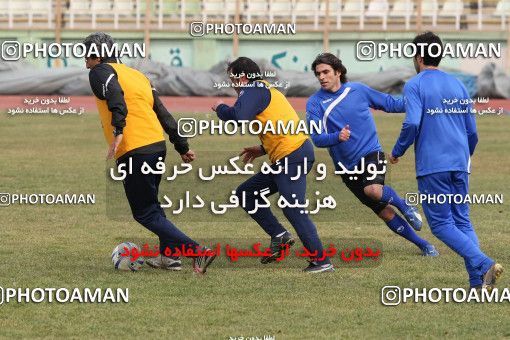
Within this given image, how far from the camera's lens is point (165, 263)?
11156mm

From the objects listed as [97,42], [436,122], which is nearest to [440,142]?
[436,122]

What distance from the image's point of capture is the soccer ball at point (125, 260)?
36.6ft

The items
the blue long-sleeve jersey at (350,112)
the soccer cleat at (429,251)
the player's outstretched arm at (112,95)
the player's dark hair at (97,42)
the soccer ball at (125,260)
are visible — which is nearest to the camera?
the player's outstretched arm at (112,95)

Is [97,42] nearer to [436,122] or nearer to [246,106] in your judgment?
[246,106]

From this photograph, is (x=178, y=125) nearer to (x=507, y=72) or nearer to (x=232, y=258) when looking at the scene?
(x=232, y=258)

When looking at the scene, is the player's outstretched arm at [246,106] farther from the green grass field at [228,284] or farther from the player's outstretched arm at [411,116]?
the player's outstretched arm at [411,116]

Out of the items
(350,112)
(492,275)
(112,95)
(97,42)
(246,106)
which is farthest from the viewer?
(350,112)

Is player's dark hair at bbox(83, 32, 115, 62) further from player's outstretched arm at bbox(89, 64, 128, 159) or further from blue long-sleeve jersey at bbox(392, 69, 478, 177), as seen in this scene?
blue long-sleeve jersey at bbox(392, 69, 478, 177)

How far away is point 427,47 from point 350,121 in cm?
175

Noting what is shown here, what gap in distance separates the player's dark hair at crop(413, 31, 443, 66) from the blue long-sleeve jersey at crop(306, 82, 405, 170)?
119 centimetres

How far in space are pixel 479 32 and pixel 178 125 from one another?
26306mm

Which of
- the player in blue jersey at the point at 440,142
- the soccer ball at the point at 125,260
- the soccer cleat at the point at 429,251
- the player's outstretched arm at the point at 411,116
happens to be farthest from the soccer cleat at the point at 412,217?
the soccer ball at the point at 125,260

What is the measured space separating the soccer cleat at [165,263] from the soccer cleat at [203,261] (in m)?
0.28

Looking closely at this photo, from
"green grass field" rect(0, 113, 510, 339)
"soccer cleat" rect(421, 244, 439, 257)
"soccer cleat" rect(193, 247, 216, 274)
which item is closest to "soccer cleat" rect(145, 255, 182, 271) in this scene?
"green grass field" rect(0, 113, 510, 339)
